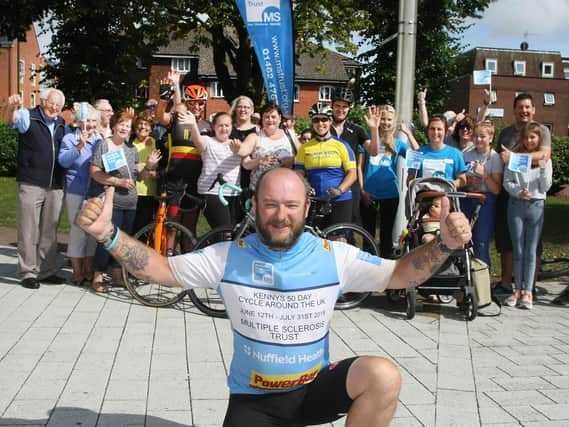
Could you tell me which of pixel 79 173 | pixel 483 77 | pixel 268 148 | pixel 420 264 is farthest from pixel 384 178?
pixel 420 264

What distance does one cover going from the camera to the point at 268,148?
7609 millimetres

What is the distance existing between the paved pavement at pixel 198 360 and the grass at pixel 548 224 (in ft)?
11.6

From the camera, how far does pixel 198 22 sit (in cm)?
2558

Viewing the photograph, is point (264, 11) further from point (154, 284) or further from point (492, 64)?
point (492, 64)

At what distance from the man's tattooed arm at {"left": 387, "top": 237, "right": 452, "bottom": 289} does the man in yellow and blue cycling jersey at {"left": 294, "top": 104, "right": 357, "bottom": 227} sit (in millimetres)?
4028

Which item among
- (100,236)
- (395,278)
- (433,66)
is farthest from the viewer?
(433,66)

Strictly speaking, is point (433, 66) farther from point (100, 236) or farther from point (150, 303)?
point (100, 236)

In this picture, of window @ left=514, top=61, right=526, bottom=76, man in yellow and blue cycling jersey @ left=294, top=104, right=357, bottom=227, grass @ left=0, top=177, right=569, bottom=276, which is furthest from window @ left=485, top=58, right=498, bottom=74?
man in yellow and blue cycling jersey @ left=294, top=104, right=357, bottom=227

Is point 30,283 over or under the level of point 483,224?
under

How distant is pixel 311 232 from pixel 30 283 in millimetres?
3317

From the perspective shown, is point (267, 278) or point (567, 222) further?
point (567, 222)

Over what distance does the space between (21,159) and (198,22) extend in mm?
18945

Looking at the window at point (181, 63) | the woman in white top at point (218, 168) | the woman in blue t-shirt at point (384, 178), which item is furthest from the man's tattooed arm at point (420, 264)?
the window at point (181, 63)

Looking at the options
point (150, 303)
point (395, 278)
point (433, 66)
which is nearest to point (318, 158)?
point (150, 303)
